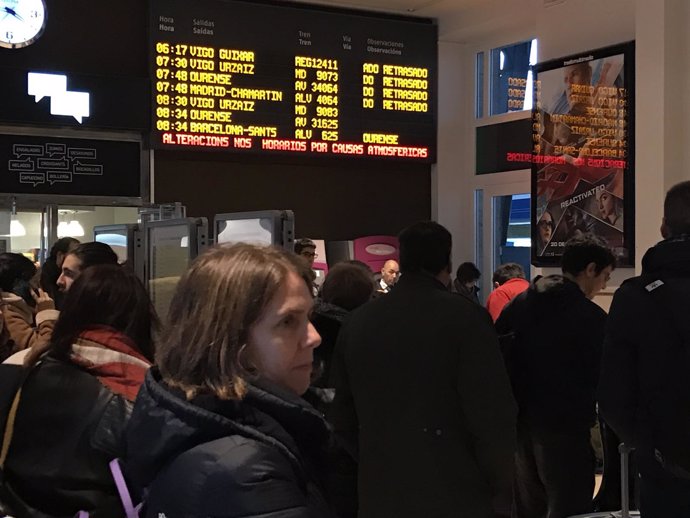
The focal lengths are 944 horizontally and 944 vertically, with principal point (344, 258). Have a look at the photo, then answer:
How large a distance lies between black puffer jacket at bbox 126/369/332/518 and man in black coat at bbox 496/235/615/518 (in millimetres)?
2503

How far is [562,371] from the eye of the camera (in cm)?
359

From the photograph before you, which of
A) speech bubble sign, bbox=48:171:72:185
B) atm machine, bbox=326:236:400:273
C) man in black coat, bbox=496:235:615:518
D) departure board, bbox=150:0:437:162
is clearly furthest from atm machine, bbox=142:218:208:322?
atm machine, bbox=326:236:400:273

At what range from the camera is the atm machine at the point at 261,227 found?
11.4 feet

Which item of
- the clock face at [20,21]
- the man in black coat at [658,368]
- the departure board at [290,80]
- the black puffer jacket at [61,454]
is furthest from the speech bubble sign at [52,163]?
the man in black coat at [658,368]

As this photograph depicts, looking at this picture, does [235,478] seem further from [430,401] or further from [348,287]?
[348,287]

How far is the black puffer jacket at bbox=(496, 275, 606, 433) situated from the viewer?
3582 mm

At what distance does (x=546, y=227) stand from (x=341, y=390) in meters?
4.21

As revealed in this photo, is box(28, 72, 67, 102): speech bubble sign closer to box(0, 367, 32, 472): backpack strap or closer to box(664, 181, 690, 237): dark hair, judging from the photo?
box(0, 367, 32, 472): backpack strap

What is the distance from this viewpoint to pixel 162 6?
303 inches

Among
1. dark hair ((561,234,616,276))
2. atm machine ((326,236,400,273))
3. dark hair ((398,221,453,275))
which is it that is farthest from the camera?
atm machine ((326,236,400,273))

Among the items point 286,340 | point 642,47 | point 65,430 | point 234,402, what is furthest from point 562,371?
point 642,47

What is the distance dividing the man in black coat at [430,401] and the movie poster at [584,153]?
3.79m

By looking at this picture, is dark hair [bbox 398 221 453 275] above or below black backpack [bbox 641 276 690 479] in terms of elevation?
above

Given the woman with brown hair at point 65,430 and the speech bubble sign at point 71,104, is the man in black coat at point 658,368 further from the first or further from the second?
the speech bubble sign at point 71,104
